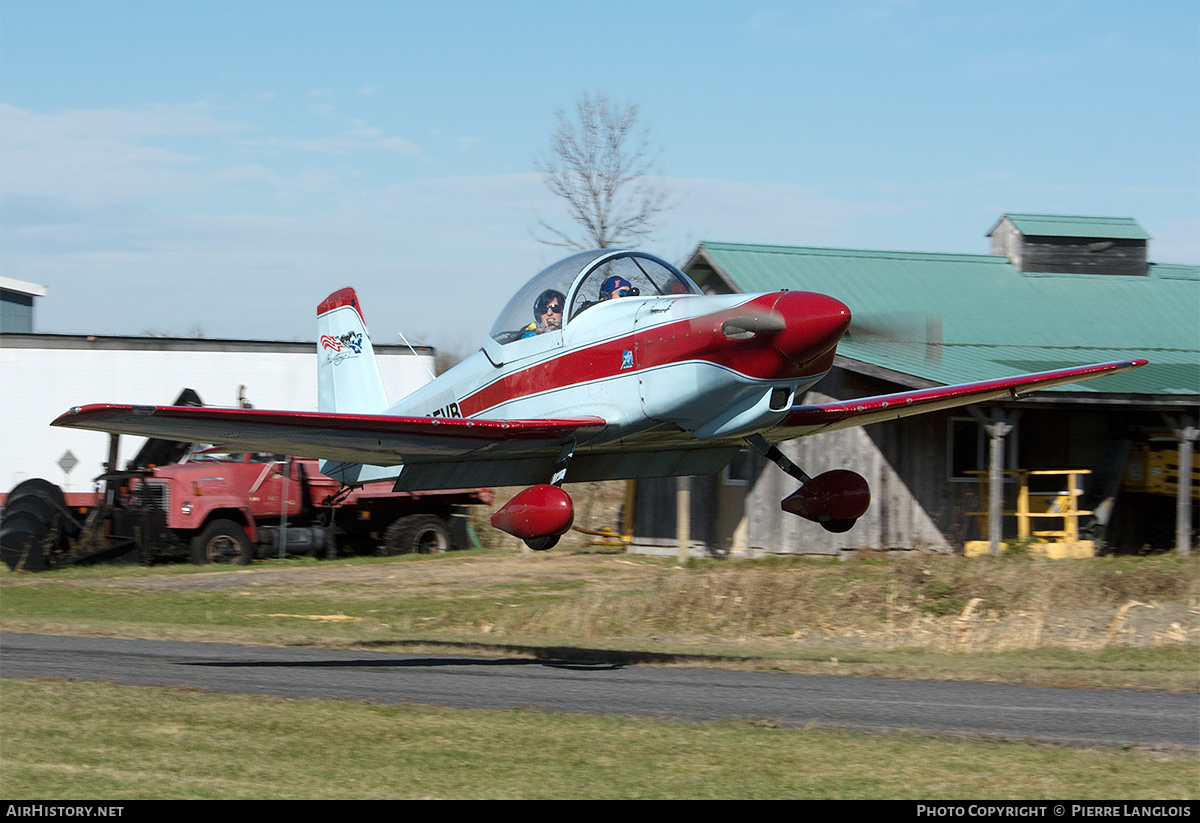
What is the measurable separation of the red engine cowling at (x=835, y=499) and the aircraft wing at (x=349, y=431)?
2.08 m

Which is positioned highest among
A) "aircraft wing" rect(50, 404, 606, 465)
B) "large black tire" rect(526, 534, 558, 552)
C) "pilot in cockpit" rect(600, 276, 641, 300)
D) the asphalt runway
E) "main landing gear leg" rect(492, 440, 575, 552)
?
"pilot in cockpit" rect(600, 276, 641, 300)

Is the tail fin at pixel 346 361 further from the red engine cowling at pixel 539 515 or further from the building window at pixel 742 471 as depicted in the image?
the building window at pixel 742 471

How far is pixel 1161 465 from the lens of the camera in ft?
72.2

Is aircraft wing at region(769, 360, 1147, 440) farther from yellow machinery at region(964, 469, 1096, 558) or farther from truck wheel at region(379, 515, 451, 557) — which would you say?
truck wheel at region(379, 515, 451, 557)

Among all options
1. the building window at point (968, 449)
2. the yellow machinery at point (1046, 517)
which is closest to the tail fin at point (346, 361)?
the yellow machinery at point (1046, 517)

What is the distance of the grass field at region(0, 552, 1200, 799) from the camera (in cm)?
664

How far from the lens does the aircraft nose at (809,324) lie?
30.6 feet

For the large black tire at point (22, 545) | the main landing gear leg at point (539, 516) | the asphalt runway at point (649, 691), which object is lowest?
Result: the asphalt runway at point (649, 691)

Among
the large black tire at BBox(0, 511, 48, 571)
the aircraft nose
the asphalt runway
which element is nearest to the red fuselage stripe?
the aircraft nose

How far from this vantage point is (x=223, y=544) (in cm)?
2238

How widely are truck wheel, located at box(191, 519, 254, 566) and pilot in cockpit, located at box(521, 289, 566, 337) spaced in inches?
522

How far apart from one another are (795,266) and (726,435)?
15.5 metres
